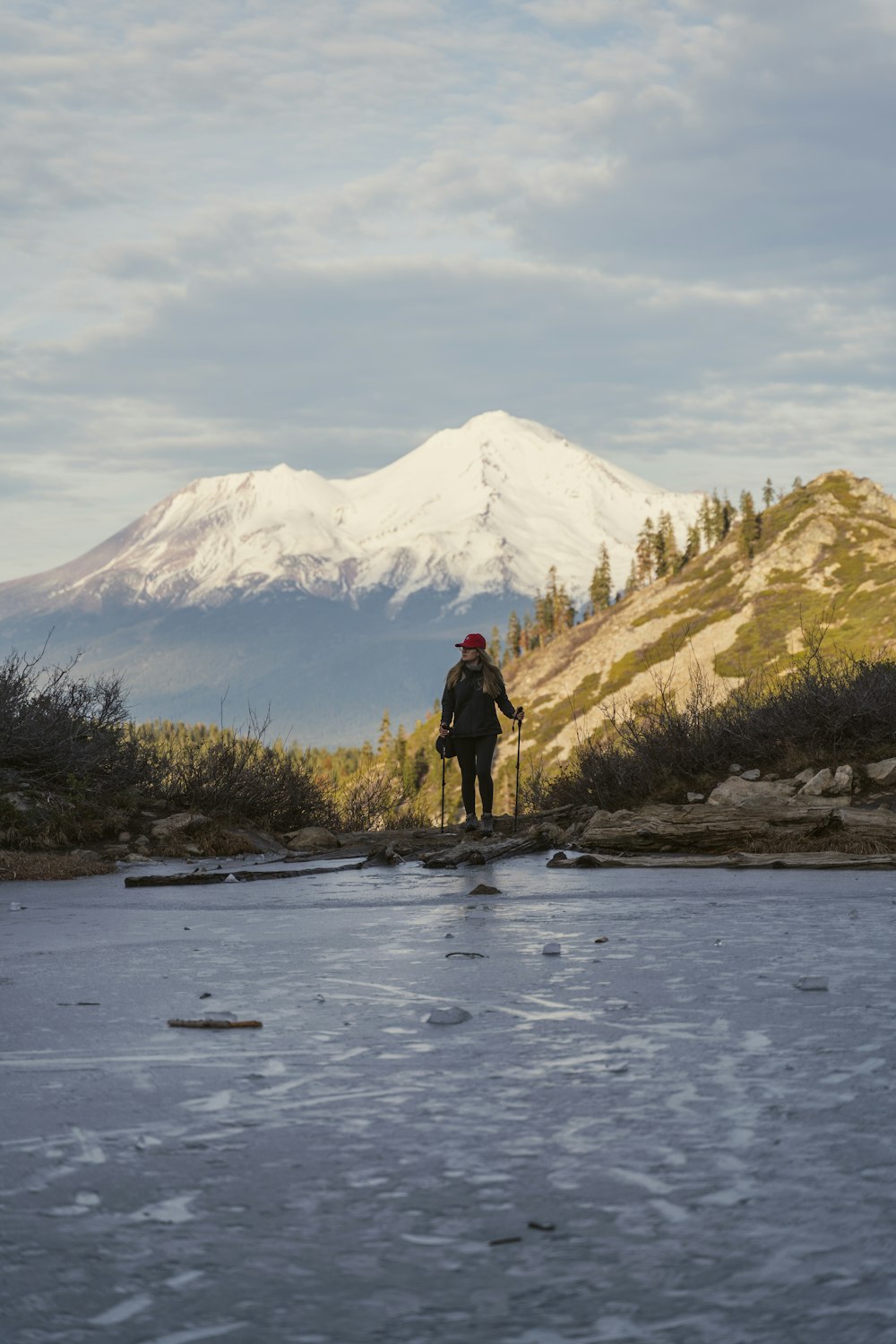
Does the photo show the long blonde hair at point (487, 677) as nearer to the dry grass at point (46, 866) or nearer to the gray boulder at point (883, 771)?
the gray boulder at point (883, 771)

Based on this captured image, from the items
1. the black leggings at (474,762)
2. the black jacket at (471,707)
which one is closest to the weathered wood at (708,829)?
the black leggings at (474,762)

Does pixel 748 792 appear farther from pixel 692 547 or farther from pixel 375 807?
pixel 692 547

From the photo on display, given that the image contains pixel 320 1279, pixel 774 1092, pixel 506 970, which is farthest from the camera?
pixel 506 970

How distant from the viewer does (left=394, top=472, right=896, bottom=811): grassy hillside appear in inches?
4897

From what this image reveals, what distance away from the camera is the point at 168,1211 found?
9.47 ft

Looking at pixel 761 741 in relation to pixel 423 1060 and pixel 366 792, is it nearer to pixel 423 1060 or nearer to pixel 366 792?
pixel 366 792

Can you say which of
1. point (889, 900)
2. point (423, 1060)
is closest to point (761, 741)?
point (889, 900)

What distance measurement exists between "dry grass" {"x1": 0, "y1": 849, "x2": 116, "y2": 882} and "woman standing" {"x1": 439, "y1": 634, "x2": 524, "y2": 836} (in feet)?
13.8

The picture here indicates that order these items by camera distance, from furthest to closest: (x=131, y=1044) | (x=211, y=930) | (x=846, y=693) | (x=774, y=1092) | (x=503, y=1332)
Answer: (x=846, y=693) → (x=211, y=930) → (x=131, y=1044) → (x=774, y=1092) → (x=503, y=1332)

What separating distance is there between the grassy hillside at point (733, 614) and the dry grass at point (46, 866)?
9577cm

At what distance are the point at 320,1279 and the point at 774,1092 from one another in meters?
1.70

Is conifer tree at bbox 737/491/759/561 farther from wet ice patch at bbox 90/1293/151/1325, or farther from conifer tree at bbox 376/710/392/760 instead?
wet ice patch at bbox 90/1293/151/1325

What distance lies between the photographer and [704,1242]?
266 cm

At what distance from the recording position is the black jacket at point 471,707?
50.3ft
